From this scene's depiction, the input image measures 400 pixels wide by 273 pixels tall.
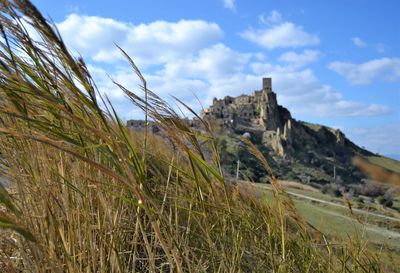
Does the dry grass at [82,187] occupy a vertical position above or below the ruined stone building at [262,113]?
below

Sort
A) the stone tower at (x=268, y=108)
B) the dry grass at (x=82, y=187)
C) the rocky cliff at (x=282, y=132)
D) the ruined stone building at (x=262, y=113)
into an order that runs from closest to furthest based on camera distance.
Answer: the dry grass at (x=82, y=187) → the rocky cliff at (x=282, y=132) → the ruined stone building at (x=262, y=113) → the stone tower at (x=268, y=108)

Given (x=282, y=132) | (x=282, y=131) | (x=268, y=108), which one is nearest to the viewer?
(x=282, y=132)

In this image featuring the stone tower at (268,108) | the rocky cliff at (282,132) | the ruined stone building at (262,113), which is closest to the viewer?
the rocky cliff at (282,132)

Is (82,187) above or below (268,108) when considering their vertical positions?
below

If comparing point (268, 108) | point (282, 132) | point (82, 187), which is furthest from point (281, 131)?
point (82, 187)

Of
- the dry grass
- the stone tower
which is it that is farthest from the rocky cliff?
the dry grass

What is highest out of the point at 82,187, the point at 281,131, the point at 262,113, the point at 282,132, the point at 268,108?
the point at 268,108

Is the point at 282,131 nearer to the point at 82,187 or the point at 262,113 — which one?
the point at 262,113

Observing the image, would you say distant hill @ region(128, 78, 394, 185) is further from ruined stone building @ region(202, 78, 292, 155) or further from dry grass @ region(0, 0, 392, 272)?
dry grass @ region(0, 0, 392, 272)

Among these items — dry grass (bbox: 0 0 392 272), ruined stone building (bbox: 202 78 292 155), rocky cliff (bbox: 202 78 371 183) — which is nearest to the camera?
dry grass (bbox: 0 0 392 272)

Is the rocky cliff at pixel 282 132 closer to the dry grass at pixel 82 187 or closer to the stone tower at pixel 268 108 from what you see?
the stone tower at pixel 268 108

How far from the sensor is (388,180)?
1.21 m

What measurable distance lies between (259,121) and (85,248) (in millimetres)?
77926

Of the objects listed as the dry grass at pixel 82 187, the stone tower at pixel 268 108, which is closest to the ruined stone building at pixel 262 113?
the stone tower at pixel 268 108
